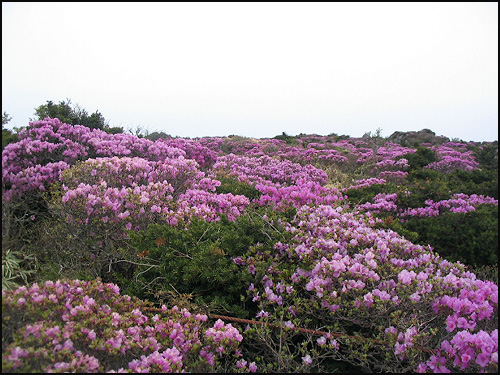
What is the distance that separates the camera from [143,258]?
13.1ft

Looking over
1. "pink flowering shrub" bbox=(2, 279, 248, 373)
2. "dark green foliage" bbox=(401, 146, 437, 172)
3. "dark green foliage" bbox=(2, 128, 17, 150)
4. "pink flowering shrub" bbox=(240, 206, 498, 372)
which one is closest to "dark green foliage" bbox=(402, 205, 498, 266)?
"pink flowering shrub" bbox=(240, 206, 498, 372)

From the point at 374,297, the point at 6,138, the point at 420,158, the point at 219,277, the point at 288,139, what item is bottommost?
the point at 219,277

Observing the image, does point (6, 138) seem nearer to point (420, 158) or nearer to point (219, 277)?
point (219, 277)

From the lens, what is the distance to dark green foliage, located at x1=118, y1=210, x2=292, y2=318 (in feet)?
11.1

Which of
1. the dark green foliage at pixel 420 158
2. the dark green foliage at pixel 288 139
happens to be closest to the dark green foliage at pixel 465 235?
the dark green foliage at pixel 420 158

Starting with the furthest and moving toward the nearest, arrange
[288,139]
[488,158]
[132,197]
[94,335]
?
[288,139], [488,158], [132,197], [94,335]

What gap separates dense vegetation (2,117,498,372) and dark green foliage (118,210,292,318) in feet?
0.07

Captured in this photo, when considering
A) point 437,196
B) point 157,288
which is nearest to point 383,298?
point 157,288

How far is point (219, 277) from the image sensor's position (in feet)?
10.9

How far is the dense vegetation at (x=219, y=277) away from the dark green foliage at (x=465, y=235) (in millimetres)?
28

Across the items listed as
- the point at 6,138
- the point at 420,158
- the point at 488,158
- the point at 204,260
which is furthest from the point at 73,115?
the point at 488,158

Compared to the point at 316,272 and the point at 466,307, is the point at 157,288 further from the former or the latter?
the point at 466,307

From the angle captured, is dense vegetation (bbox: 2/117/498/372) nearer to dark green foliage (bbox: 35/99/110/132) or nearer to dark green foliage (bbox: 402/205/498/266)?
dark green foliage (bbox: 402/205/498/266)

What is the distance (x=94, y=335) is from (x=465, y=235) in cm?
544
